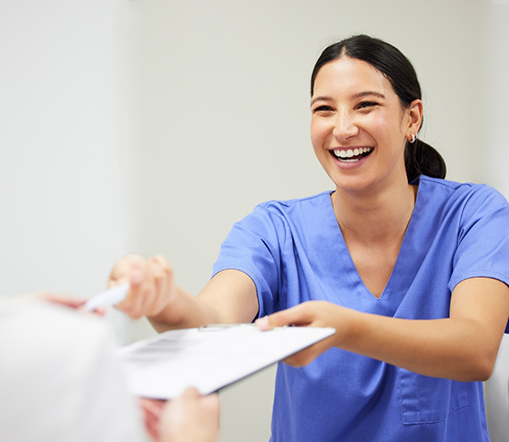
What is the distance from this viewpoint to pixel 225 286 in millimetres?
865

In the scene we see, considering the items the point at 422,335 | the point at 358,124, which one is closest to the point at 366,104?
the point at 358,124

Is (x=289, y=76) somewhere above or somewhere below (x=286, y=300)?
above

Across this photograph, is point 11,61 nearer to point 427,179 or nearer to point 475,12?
point 427,179

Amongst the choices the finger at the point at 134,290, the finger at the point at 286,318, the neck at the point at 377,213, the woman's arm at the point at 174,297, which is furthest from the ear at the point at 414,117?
the finger at the point at 134,290

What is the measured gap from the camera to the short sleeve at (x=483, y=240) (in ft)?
2.74

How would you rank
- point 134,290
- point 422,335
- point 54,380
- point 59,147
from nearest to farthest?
1. point 54,380
2. point 134,290
3. point 422,335
4. point 59,147

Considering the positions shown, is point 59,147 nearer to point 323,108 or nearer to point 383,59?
point 323,108

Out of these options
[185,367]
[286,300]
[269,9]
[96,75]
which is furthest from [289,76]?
[185,367]

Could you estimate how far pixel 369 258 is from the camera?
3.39ft

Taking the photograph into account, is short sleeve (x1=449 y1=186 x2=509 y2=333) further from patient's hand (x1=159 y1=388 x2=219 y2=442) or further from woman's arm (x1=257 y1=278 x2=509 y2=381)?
patient's hand (x1=159 y1=388 x2=219 y2=442)

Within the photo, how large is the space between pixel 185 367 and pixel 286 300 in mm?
565

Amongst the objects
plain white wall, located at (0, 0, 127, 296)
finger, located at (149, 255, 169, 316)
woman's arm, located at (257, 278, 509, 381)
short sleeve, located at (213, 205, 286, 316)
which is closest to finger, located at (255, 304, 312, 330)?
woman's arm, located at (257, 278, 509, 381)

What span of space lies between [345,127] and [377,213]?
0.19 metres

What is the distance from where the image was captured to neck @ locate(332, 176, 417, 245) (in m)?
1.02
